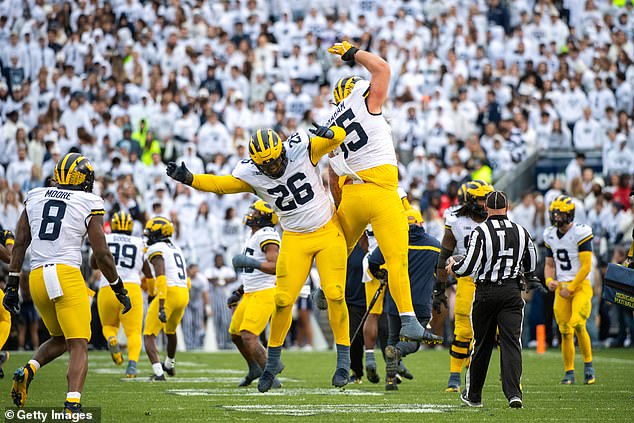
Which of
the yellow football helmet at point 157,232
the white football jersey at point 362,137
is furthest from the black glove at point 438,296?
the yellow football helmet at point 157,232

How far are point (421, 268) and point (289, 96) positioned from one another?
11487 millimetres

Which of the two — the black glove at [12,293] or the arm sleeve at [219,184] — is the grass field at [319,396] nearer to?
the black glove at [12,293]

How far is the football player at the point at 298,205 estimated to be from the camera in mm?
9377

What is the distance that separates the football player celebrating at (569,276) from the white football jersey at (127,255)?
16.2ft

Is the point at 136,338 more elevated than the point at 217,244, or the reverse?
the point at 217,244

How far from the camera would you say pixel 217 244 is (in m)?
19.9

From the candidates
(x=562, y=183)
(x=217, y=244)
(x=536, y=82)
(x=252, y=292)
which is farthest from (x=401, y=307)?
(x=536, y=82)

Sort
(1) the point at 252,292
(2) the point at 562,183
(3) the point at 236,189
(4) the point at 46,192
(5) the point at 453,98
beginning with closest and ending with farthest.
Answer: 1. (4) the point at 46,192
2. (3) the point at 236,189
3. (1) the point at 252,292
4. (2) the point at 562,183
5. (5) the point at 453,98

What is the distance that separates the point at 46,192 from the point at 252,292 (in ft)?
13.0

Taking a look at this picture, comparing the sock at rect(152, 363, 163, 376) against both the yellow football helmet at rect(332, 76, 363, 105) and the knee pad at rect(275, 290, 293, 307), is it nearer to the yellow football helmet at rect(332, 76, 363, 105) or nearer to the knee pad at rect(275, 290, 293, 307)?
the knee pad at rect(275, 290, 293, 307)

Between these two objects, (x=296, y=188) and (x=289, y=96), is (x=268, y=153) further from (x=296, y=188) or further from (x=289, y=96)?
(x=289, y=96)

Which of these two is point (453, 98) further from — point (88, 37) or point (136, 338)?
point (136, 338)

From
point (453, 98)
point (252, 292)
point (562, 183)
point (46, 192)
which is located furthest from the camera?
point (453, 98)

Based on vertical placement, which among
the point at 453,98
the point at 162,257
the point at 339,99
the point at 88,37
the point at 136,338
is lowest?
the point at 136,338
